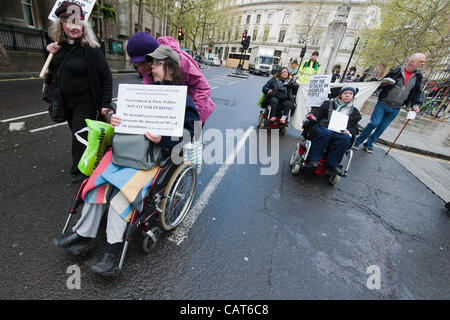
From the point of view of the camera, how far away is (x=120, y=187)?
1542 mm

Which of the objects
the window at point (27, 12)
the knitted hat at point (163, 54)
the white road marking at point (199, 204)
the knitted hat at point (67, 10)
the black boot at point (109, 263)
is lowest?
the white road marking at point (199, 204)

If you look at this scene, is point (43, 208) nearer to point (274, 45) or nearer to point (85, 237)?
point (85, 237)

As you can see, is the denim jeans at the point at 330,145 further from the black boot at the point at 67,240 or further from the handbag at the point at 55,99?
the handbag at the point at 55,99

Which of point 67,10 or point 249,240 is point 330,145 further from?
point 67,10

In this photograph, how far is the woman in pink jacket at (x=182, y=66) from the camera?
1874mm

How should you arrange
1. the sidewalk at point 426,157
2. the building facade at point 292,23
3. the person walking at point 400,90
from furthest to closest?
the building facade at point 292,23, the person walking at point 400,90, the sidewalk at point 426,157

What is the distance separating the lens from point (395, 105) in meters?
5.05

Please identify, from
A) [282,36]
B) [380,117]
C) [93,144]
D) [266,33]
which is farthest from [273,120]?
[266,33]

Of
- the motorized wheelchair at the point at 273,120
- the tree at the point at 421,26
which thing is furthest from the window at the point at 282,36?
the motorized wheelchair at the point at 273,120

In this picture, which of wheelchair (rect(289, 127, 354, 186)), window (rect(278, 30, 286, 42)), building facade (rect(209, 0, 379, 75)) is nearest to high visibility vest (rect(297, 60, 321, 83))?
wheelchair (rect(289, 127, 354, 186))

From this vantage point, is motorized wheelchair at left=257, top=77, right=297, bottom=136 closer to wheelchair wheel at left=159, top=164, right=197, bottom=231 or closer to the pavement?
the pavement

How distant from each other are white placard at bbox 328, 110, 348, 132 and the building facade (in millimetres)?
38446

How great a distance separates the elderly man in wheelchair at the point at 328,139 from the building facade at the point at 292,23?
125 feet

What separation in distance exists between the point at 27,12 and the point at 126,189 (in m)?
18.7
